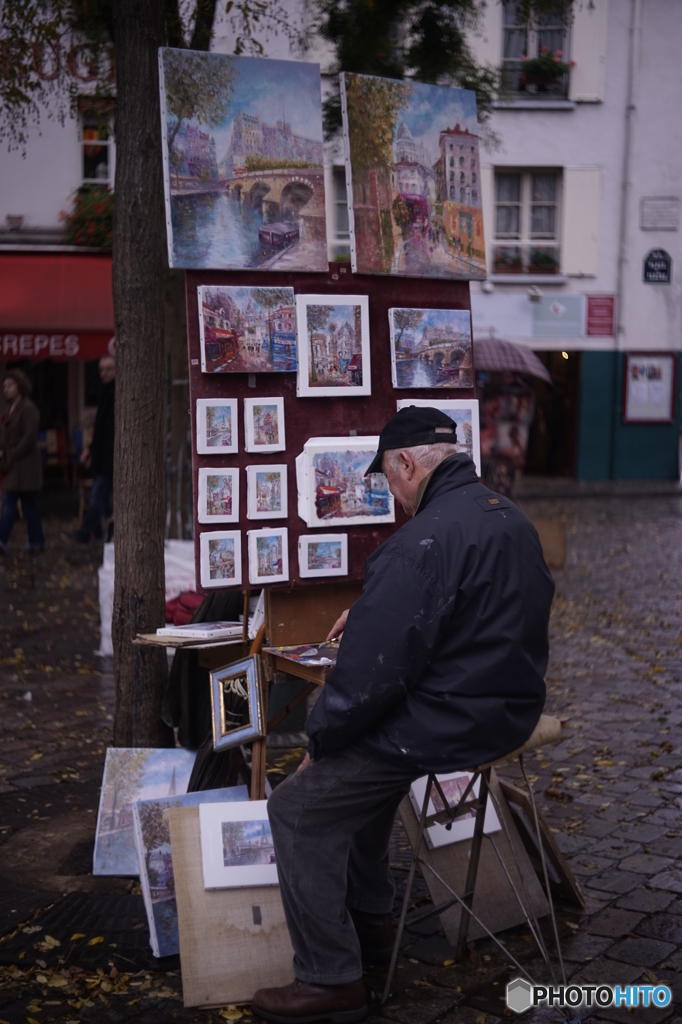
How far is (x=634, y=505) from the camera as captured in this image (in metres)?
17.6

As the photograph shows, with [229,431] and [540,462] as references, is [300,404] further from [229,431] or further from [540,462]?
[540,462]

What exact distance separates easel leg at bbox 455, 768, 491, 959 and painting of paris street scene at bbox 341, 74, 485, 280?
6.15 feet

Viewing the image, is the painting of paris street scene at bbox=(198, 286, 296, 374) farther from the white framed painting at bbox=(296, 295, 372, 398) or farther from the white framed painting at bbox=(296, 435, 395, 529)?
the white framed painting at bbox=(296, 435, 395, 529)

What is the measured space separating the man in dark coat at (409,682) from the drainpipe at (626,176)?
61.0ft

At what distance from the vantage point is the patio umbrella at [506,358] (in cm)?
1300

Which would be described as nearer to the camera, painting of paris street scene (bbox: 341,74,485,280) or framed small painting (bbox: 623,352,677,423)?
painting of paris street scene (bbox: 341,74,485,280)

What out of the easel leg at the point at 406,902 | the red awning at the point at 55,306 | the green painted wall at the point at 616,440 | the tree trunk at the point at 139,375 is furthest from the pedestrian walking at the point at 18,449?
the green painted wall at the point at 616,440

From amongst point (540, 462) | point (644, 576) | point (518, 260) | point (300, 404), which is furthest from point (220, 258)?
point (540, 462)

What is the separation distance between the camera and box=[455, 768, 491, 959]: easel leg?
346 centimetres

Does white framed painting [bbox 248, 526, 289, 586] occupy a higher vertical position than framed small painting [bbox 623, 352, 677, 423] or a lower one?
higher

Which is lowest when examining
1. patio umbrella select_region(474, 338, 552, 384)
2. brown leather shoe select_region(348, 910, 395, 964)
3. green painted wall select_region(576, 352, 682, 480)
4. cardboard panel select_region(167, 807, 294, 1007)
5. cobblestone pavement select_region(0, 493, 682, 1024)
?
green painted wall select_region(576, 352, 682, 480)

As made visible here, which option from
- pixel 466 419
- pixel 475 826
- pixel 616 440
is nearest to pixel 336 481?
pixel 466 419

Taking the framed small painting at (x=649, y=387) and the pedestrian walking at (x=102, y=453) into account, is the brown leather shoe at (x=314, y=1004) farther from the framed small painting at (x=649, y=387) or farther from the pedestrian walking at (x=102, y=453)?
the framed small painting at (x=649, y=387)

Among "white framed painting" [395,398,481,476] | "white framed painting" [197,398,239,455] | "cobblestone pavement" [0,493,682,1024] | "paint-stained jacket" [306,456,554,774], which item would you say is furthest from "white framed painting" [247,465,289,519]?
"cobblestone pavement" [0,493,682,1024]
